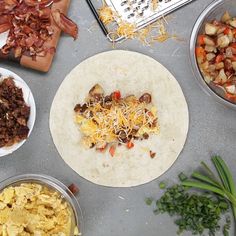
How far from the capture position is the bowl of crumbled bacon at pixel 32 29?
4.96ft

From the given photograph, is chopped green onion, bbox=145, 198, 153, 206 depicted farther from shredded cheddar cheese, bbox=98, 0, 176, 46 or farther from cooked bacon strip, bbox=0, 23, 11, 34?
cooked bacon strip, bbox=0, 23, 11, 34

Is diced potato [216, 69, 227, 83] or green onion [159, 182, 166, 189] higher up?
diced potato [216, 69, 227, 83]

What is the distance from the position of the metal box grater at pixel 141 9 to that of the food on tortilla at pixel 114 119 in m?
0.25

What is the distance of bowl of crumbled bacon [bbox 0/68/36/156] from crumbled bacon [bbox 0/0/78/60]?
0.32 ft

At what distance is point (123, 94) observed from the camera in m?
1.54

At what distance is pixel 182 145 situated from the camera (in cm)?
152

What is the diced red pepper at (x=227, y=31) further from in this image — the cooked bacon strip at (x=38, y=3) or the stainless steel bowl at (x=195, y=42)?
the cooked bacon strip at (x=38, y=3)

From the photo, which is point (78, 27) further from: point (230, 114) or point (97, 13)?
point (230, 114)

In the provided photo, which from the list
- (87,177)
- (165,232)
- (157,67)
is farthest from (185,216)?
(157,67)

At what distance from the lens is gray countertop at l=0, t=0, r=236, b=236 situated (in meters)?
1.55

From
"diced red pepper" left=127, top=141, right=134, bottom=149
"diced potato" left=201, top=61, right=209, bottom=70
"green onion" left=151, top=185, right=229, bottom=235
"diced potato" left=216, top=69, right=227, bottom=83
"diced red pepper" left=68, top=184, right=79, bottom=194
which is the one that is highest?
"diced potato" left=201, top=61, right=209, bottom=70

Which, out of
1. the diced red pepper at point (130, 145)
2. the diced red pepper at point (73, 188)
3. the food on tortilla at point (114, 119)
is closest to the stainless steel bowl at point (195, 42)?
the food on tortilla at point (114, 119)

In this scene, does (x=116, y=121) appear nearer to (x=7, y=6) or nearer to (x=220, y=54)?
(x=220, y=54)

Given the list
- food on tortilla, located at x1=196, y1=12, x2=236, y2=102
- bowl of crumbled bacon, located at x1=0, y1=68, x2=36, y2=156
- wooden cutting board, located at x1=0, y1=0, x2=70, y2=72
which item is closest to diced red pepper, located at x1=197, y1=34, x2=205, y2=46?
food on tortilla, located at x1=196, y1=12, x2=236, y2=102
